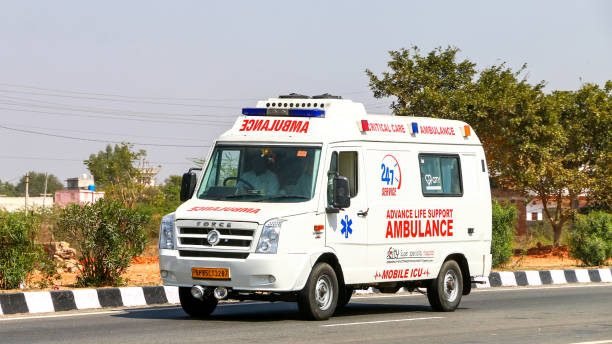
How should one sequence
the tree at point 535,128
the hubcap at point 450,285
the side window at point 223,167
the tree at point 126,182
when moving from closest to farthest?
the side window at point 223,167
the hubcap at point 450,285
the tree at point 535,128
the tree at point 126,182

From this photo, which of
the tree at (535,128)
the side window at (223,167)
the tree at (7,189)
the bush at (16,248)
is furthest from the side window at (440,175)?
the tree at (7,189)

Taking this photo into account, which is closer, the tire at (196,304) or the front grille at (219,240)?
the front grille at (219,240)

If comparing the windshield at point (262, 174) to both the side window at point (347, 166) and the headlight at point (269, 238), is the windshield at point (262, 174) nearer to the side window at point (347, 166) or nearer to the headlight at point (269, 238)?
the side window at point (347, 166)

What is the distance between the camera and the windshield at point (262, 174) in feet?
49.8

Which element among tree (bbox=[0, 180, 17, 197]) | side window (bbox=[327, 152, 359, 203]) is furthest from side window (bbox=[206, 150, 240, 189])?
tree (bbox=[0, 180, 17, 197])

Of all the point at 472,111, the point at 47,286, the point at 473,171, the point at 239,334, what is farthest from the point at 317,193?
the point at 472,111

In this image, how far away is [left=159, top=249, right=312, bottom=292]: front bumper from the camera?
565 inches

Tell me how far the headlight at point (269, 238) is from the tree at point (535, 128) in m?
26.2

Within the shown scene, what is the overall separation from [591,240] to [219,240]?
1796 cm

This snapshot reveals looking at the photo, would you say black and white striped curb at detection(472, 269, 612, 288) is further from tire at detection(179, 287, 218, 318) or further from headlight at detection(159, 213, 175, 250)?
headlight at detection(159, 213, 175, 250)

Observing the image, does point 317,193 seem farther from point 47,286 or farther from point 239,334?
point 47,286

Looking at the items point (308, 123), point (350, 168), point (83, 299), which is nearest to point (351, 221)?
point (350, 168)

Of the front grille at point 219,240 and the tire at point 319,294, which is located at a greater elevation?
the front grille at point 219,240

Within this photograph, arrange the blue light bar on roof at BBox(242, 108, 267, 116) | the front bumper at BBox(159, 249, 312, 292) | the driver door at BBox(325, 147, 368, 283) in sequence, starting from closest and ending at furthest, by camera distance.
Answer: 1. the front bumper at BBox(159, 249, 312, 292)
2. the driver door at BBox(325, 147, 368, 283)
3. the blue light bar on roof at BBox(242, 108, 267, 116)
